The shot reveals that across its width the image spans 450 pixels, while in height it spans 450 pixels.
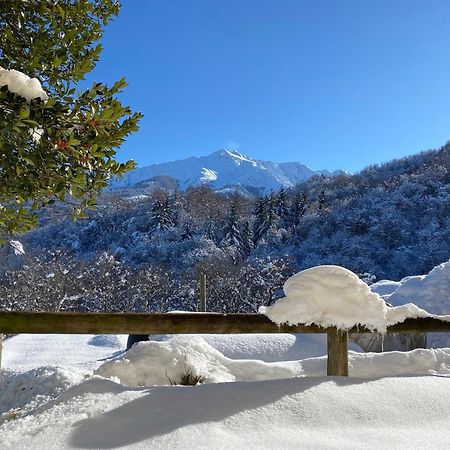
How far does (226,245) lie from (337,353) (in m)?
51.6

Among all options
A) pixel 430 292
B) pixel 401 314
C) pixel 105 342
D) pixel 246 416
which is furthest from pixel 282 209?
pixel 246 416

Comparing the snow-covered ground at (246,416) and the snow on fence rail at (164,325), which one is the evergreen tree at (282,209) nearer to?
the snow on fence rail at (164,325)

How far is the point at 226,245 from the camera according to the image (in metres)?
55.3

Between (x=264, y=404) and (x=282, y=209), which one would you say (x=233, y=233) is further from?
(x=264, y=404)

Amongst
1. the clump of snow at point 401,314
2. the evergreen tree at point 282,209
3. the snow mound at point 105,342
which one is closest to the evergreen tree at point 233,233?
the evergreen tree at point 282,209

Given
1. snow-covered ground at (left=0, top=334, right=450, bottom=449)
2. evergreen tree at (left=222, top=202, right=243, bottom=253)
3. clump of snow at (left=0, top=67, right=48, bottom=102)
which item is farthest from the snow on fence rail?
evergreen tree at (left=222, top=202, right=243, bottom=253)

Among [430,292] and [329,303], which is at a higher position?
[430,292]

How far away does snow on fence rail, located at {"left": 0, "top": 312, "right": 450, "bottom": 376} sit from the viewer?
10.8 feet

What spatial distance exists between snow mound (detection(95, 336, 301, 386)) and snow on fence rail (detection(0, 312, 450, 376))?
1204mm

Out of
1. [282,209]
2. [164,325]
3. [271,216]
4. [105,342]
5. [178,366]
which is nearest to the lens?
[164,325]

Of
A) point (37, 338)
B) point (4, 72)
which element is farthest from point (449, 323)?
point (37, 338)

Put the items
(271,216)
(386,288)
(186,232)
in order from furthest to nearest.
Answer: (186,232)
(271,216)
(386,288)

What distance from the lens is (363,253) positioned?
56.4 meters

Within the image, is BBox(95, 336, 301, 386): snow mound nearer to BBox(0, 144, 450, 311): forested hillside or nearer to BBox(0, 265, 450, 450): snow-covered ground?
BBox(0, 265, 450, 450): snow-covered ground
